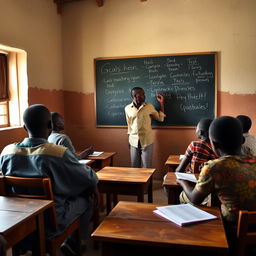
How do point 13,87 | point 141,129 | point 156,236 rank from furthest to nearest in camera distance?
point 141,129 → point 13,87 → point 156,236

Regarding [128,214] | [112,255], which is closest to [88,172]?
[128,214]

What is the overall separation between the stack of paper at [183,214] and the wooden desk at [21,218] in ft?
2.18

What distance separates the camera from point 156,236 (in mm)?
1231

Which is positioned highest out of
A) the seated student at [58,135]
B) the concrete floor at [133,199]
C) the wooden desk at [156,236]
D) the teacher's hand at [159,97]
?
the teacher's hand at [159,97]

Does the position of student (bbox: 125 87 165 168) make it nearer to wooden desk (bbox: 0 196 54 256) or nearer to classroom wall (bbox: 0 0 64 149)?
classroom wall (bbox: 0 0 64 149)

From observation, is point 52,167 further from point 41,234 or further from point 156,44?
point 156,44

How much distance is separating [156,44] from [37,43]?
1.86 m

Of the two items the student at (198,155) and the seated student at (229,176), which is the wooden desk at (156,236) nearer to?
the seated student at (229,176)

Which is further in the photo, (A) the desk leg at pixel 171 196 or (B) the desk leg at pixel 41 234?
(A) the desk leg at pixel 171 196

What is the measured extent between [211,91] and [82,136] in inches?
92.0

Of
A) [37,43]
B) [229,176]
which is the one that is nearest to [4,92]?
[37,43]

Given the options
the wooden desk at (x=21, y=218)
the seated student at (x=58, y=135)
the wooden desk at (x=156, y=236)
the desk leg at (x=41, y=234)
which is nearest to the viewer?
the wooden desk at (x=156, y=236)

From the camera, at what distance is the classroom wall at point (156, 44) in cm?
420

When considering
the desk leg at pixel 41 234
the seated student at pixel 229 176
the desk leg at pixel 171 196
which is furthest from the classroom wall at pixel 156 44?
the desk leg at pixel 41 234
